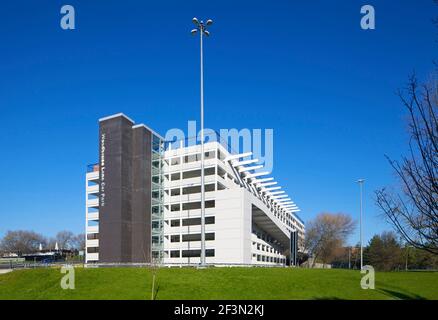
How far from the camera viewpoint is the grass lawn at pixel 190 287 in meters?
20.9

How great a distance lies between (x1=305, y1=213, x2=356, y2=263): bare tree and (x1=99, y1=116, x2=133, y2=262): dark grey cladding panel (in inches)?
1543

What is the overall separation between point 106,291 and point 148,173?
136 ft

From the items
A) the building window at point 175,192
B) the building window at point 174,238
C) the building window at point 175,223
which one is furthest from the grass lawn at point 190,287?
the building window at point 175,192

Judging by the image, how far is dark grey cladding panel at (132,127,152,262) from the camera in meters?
58.3

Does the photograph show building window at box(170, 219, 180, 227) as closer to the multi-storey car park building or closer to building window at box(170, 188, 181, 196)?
the multi-storey car park building

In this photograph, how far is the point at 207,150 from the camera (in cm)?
6331

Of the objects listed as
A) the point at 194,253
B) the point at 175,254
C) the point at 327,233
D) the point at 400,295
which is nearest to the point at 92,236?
the point at 175,254

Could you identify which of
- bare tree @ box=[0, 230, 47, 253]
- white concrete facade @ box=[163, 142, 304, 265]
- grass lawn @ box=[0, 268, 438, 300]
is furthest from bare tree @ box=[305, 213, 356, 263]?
bare tree @ box=[0, 230, 47, 253]

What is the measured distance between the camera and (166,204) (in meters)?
64.9

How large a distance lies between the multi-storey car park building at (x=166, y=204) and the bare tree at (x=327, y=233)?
13.2 m

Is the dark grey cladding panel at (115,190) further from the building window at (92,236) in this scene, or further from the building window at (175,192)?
the building window at (175,192)

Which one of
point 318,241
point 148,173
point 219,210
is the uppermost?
point 148,173
